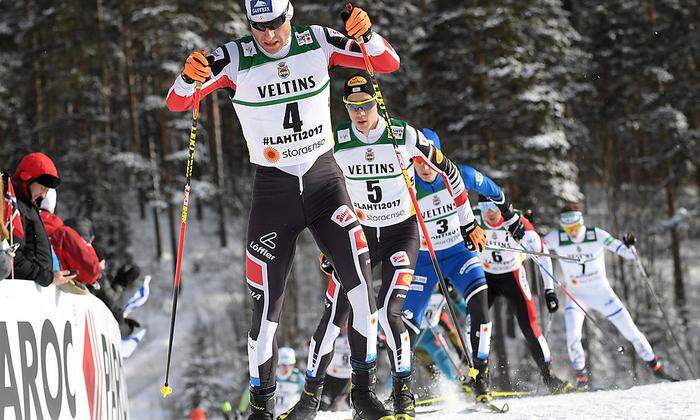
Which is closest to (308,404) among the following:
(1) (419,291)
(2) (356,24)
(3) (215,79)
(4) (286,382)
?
(1) (419,291)

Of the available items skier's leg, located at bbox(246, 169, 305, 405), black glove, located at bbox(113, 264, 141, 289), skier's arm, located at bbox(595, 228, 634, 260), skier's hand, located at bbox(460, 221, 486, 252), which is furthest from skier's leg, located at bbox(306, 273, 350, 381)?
skier's arm, located at bbox(595, 228, 634, 260)

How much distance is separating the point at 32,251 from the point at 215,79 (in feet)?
4.93

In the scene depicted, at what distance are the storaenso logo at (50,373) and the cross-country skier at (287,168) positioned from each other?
989mm

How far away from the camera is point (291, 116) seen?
5152mm

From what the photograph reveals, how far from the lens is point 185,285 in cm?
2788

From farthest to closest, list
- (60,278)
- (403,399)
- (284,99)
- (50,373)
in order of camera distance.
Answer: (403,399) → (284,99) → (60,278) → (50,373)

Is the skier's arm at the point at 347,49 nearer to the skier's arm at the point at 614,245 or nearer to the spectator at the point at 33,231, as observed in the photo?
the spectator at the point at 33,231

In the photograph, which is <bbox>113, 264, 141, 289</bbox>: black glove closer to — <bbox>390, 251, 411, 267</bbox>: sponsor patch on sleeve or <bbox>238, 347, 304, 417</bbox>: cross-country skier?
<bbox>238, 347, 304, 417</bbox>: cross-country skier

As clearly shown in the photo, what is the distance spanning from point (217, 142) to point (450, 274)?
20.1 m

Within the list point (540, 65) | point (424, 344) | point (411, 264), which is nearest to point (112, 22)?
point (540, 65)

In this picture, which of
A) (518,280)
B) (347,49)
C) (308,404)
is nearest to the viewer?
(347,49)

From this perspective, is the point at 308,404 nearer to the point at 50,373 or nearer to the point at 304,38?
the point at 50,373

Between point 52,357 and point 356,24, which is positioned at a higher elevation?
point 356,24

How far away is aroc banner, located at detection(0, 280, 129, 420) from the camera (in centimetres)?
377
